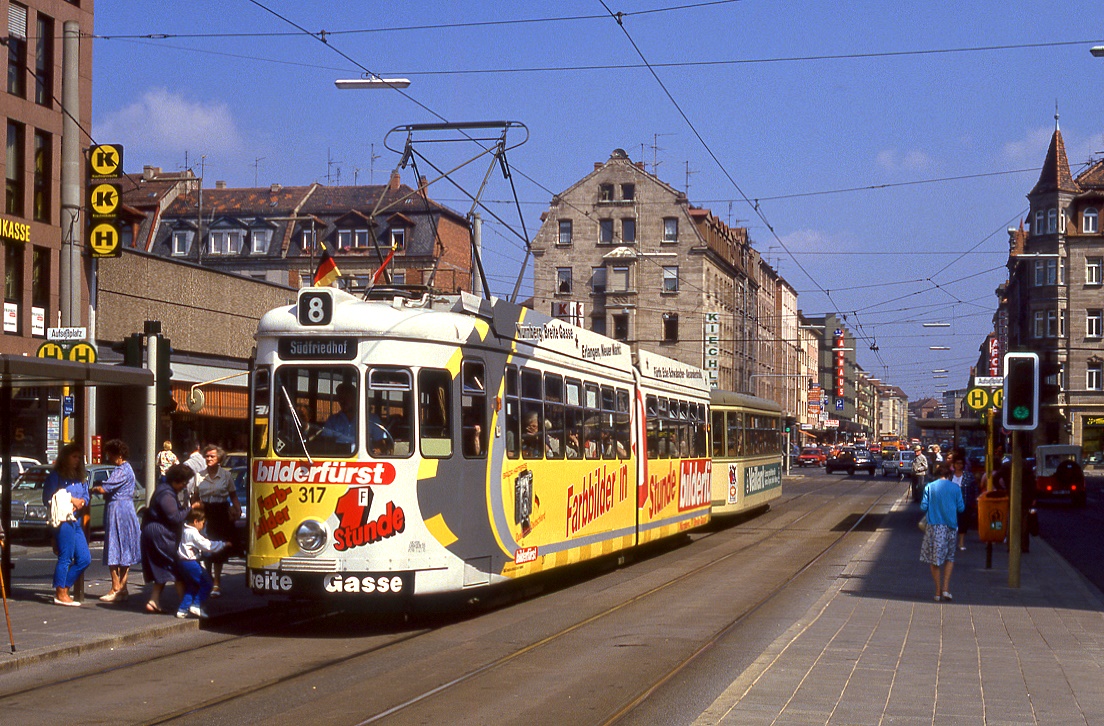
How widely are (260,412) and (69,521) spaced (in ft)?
7.96

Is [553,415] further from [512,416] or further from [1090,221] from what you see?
[1090,221]

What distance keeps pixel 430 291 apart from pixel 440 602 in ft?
9.75

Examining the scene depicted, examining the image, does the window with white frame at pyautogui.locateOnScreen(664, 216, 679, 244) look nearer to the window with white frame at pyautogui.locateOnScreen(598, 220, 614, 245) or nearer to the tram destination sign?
the window with white frame at pyautogui.locateOnScreen(598, 220, 614, 245)

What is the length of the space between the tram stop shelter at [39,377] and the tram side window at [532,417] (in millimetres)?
4053

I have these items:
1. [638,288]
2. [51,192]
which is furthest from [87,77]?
[638,288]

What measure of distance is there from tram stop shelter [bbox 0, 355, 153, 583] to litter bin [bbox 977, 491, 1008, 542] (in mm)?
11525

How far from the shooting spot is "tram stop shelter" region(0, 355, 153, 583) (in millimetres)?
13664

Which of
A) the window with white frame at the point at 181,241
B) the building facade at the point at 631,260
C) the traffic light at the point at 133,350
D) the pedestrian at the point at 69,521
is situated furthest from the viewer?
the building facade at the point at 631,260

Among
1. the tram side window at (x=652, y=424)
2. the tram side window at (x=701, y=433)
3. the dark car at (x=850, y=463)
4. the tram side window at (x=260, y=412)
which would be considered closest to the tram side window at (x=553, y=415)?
the tram side window at (x=260, y=412)

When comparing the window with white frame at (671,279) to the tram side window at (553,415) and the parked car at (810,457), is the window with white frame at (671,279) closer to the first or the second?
the parked car at (810,457)

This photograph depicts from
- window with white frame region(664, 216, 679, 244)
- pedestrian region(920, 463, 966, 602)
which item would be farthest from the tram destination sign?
window with white frame region(664, 216, 679, 244)

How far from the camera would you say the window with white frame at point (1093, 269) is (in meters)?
82.1

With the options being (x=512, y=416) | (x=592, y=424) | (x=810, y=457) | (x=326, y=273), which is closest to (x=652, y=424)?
(x=592, y=424)

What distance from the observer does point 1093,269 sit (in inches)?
3236
